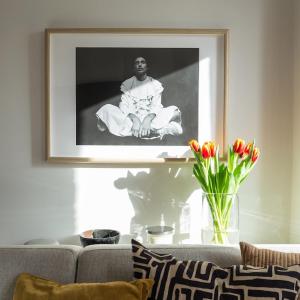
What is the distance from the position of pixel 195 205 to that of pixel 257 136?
1.69 feet

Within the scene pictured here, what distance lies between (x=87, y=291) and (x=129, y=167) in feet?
3.09

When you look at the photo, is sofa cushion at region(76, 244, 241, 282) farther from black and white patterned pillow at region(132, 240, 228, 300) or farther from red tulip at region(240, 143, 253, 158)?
red tulip at region(240, 143, 253, 158)

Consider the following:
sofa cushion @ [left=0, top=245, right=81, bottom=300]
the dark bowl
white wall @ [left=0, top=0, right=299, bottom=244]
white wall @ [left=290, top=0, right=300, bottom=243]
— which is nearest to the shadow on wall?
white wall @ [left=0, top=0, right=299, bottom=244]

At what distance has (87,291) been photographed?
123 centimetres

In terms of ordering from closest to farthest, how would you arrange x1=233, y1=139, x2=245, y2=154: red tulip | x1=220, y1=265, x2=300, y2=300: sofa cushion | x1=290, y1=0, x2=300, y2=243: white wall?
x1=220, y1=265, x2=300, y2=300: sofa cushion → x1=233, y1=139, x2=245, y2=154: red tulip → x1=290, y1=0, x2=300, y2=243: white wall

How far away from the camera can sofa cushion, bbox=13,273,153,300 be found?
1213 millimetres

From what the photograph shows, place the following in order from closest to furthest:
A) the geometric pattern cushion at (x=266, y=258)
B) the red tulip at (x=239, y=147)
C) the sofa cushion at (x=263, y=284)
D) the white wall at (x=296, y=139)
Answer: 1. the sofa cushion at (x=263, y=284)
2. the geometric pattern cushion at (x=266, y=258)
3. the red tulip at (x=239, y=147)
4. the white wall at (x=296, y=139)

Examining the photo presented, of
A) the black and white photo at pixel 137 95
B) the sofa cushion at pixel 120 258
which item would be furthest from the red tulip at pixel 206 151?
the sofa cushion at pixel 120 258

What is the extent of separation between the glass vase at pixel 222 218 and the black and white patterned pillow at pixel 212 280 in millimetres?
549

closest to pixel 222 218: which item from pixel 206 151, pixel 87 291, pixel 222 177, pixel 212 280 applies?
pixel 222 177

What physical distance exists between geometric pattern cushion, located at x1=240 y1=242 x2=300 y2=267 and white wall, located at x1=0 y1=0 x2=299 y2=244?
29.2 inches

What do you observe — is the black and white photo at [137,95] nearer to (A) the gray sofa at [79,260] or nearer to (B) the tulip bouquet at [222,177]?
(B) the tulip bouquet at [222,177]

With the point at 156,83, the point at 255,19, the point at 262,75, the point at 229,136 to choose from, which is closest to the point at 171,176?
the point at 229,136

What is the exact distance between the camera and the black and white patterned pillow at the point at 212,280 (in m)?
1.21
